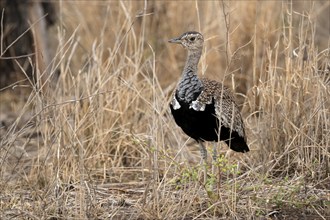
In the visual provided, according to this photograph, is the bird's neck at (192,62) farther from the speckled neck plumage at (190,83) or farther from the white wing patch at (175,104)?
the white wing patch at (175,104)

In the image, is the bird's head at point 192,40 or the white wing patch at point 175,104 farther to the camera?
the bird's head at point 192,40

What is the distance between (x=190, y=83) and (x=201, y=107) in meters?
0.20

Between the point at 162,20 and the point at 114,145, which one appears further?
the point at 162,20

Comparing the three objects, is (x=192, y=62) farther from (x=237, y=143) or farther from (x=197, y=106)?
(x=237, y=143)

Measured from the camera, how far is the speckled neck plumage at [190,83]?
4891 millimetres

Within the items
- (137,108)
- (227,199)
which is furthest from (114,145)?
(227,199)

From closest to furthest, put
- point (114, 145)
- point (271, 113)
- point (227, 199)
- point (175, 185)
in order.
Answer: point (227, 199) → point (175, 185) → point (271, 113) → point (114, 145)

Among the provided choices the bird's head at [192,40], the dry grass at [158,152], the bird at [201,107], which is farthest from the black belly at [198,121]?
the bird's head at [192,40]

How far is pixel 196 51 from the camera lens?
16.7 ft

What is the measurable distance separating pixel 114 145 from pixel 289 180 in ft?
4.65

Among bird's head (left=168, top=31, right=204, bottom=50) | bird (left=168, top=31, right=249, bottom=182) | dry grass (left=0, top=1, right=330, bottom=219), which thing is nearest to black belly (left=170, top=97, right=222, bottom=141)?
bird (left=168, top=31, right=249, bottom=182)

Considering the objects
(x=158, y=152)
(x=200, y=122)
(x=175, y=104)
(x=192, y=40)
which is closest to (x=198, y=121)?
(x=200, y=122)

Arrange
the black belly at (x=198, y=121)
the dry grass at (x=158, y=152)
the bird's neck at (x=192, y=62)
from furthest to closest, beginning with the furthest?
the bird's neck at (x=192, y=62), the black belly at (x=198, y=121), the dry grass at (x=158, y=152)

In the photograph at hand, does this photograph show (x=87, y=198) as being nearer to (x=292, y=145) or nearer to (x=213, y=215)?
(x=213, y=215)
